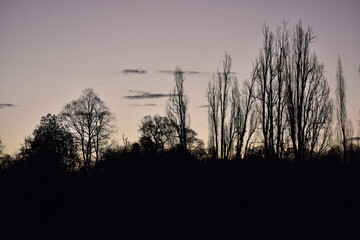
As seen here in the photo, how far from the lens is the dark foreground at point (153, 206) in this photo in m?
17.0

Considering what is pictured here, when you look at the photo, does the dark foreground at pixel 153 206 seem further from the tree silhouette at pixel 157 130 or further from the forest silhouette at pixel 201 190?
the tree silhouette at pixel 157 130

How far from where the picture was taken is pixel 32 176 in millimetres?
17125

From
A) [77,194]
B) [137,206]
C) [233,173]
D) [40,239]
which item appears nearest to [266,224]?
[233,173]

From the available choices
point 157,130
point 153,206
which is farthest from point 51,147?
point 157,130

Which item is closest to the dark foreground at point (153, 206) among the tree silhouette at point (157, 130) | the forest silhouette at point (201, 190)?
the forest silhouette at point (201, 190)

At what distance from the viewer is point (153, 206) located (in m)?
18.2

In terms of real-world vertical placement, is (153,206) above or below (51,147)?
below

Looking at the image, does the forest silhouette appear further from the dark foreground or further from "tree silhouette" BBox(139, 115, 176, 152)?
"tree silhouette" BBox(139, 115, 176, 152)

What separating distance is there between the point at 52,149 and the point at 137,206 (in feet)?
17.1

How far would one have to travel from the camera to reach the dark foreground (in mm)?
17031

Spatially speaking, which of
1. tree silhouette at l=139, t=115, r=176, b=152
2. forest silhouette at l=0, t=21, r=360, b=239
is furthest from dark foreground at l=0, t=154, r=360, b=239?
tree silhouette at l=139, t=115, r=176, b=152

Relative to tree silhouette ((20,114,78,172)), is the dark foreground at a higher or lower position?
lower

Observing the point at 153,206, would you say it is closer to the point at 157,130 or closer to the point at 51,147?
the point at 51,147

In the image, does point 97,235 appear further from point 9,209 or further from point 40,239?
point 9,209
